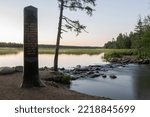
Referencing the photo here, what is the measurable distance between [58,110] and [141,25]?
64669mm

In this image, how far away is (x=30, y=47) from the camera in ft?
47.1

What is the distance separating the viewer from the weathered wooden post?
558 inches

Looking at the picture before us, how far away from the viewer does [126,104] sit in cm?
991

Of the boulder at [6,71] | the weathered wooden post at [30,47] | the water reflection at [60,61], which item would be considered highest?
the weathered wooden post at [30,47]

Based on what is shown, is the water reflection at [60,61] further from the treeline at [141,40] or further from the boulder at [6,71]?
the boulder at [6,71]

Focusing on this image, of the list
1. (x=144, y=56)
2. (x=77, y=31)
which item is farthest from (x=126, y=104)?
(x=144, y=56)

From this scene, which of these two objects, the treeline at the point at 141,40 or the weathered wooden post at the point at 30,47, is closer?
the weathered wooden post at the point at 30,47

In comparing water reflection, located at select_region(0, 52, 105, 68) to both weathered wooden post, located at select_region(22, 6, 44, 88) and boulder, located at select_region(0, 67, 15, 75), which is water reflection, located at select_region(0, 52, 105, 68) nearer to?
boulder, located at select_region(0, 67, 15, 75)

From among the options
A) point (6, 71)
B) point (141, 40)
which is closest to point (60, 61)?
point (141, 40)

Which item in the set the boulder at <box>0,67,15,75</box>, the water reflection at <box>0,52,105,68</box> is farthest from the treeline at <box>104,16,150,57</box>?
the boulder at <box>0,67,15,75</box>

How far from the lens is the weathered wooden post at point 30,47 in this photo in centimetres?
1417

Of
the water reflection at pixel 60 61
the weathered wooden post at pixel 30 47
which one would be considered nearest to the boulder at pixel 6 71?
the weathered wooden post at pixel 30 47

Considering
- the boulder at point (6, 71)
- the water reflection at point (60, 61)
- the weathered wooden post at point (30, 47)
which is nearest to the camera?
the weathered wooden post at point (30, 47)

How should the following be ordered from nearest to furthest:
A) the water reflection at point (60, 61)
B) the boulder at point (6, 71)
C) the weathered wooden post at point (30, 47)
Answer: the weathered wooden post at point (30, 47), the boulder at point (6, 71), the water reflection at point (60, 61)
